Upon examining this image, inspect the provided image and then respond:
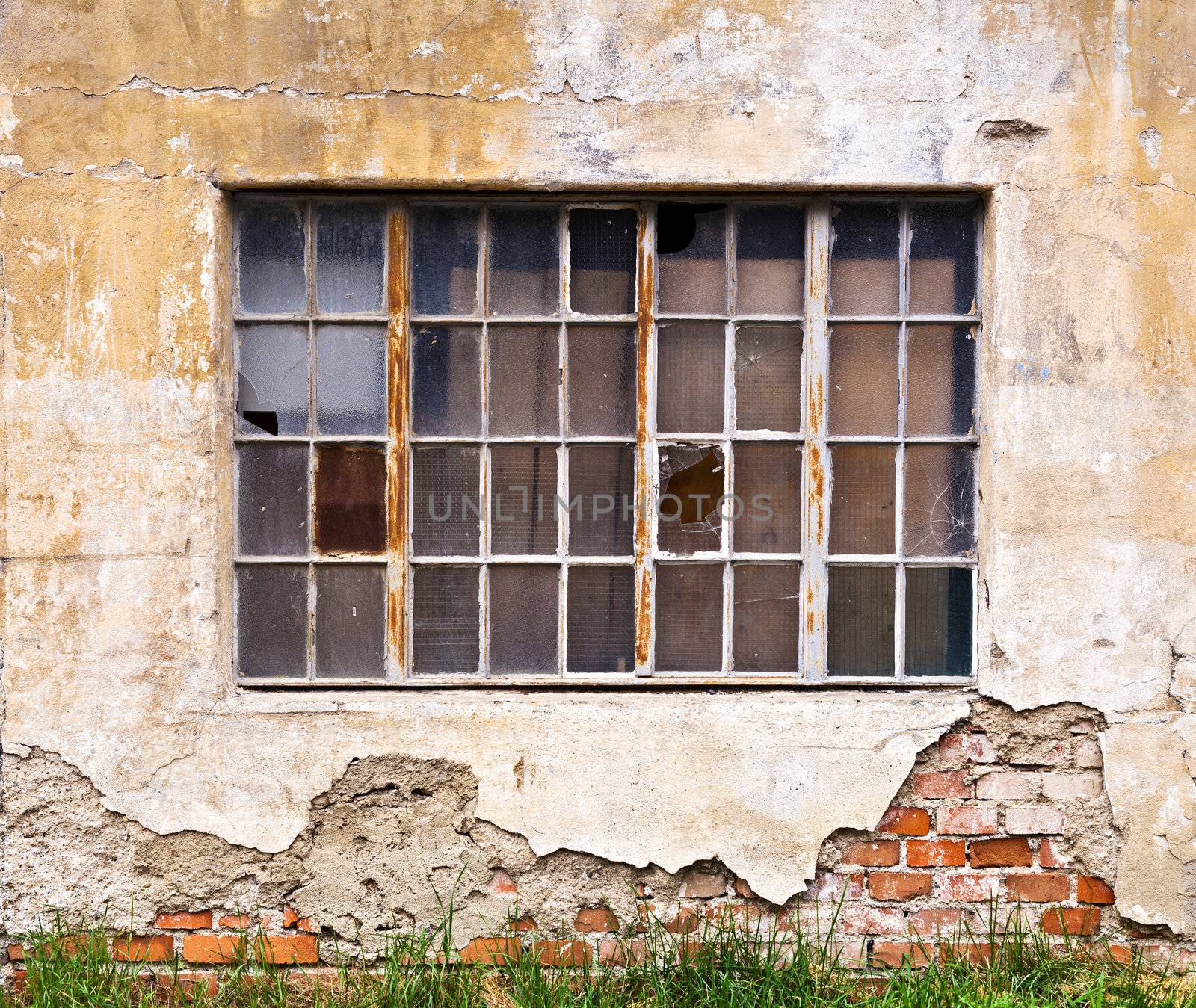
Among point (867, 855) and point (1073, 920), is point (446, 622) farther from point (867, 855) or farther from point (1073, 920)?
point (1073, 920)

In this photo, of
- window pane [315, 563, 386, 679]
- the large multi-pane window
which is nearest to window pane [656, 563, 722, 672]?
the large multi-pane window

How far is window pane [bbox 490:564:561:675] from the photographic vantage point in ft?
9.52

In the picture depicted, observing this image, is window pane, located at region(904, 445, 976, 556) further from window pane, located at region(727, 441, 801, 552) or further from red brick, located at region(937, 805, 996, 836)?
red brick, located at region(937, 805, 996, 836)

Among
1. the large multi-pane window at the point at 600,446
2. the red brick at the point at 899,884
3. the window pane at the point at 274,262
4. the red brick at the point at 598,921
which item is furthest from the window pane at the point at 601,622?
the window pane at the point at 274,262

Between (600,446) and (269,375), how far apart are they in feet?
3.40

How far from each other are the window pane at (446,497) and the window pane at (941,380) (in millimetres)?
1354

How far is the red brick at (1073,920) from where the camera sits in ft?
9.14

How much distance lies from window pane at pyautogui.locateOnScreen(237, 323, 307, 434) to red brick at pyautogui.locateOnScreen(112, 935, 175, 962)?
4.99ft

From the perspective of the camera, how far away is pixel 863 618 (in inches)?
114

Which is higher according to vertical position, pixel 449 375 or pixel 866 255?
pixel 866 255

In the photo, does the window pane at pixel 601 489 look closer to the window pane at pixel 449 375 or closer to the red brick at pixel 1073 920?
the window pane at pixel 449 375

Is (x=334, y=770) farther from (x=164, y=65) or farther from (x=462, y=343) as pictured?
(x=164, y=65)

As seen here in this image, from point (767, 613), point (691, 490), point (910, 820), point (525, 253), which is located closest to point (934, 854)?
point (910, 820)

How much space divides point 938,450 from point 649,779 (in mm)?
1326
